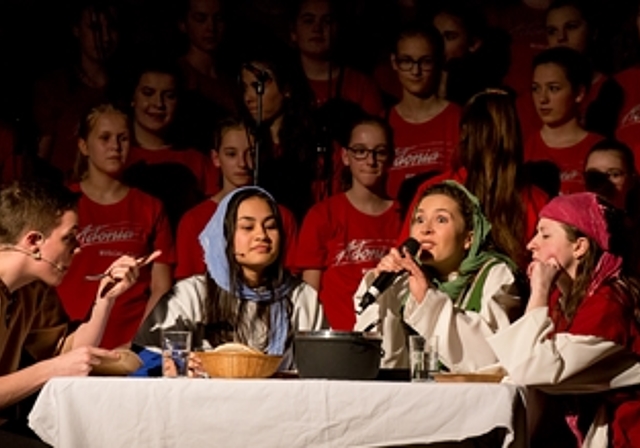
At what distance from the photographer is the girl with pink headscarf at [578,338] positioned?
3762 mm

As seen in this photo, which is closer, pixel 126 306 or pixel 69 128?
pixel 126 306

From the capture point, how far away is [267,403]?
3268 mm

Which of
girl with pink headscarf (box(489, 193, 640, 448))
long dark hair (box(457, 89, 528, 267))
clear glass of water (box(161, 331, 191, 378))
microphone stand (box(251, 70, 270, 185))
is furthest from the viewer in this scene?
microphone stand (box(251, 70, 270, 185))

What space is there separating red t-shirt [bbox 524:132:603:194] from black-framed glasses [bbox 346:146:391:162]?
2.06ft

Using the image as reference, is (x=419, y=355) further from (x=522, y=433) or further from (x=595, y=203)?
(x=595, y=203)

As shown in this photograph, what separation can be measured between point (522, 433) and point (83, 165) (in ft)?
10.9

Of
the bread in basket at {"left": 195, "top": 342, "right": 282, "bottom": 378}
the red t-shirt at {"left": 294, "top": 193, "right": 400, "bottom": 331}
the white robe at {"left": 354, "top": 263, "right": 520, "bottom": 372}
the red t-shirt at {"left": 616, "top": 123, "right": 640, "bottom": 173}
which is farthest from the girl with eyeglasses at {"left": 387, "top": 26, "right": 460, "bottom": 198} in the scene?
the bread in basket at {"left": 195, "top": 342, "right": 282, "bottom": 378}

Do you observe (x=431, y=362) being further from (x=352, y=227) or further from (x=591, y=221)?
(x=352, y=227)

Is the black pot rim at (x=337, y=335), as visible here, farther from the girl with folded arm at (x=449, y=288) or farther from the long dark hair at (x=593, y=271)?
the long dark hair at (x=593, y=271)

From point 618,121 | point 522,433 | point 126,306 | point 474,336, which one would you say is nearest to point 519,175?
point 618,121

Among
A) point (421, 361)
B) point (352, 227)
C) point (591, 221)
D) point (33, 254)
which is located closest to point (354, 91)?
point (352, 227)

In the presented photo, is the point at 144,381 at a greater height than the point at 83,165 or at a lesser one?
lesser

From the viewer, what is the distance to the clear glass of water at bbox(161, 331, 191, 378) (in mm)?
3602

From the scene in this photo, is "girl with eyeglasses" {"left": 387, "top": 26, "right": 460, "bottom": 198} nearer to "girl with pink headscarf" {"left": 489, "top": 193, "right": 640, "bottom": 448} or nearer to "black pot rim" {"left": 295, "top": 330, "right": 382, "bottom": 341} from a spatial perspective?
"girl with pink headscarf" {"left": 489, "top": 193, "right": 640, "bottom": 448}
